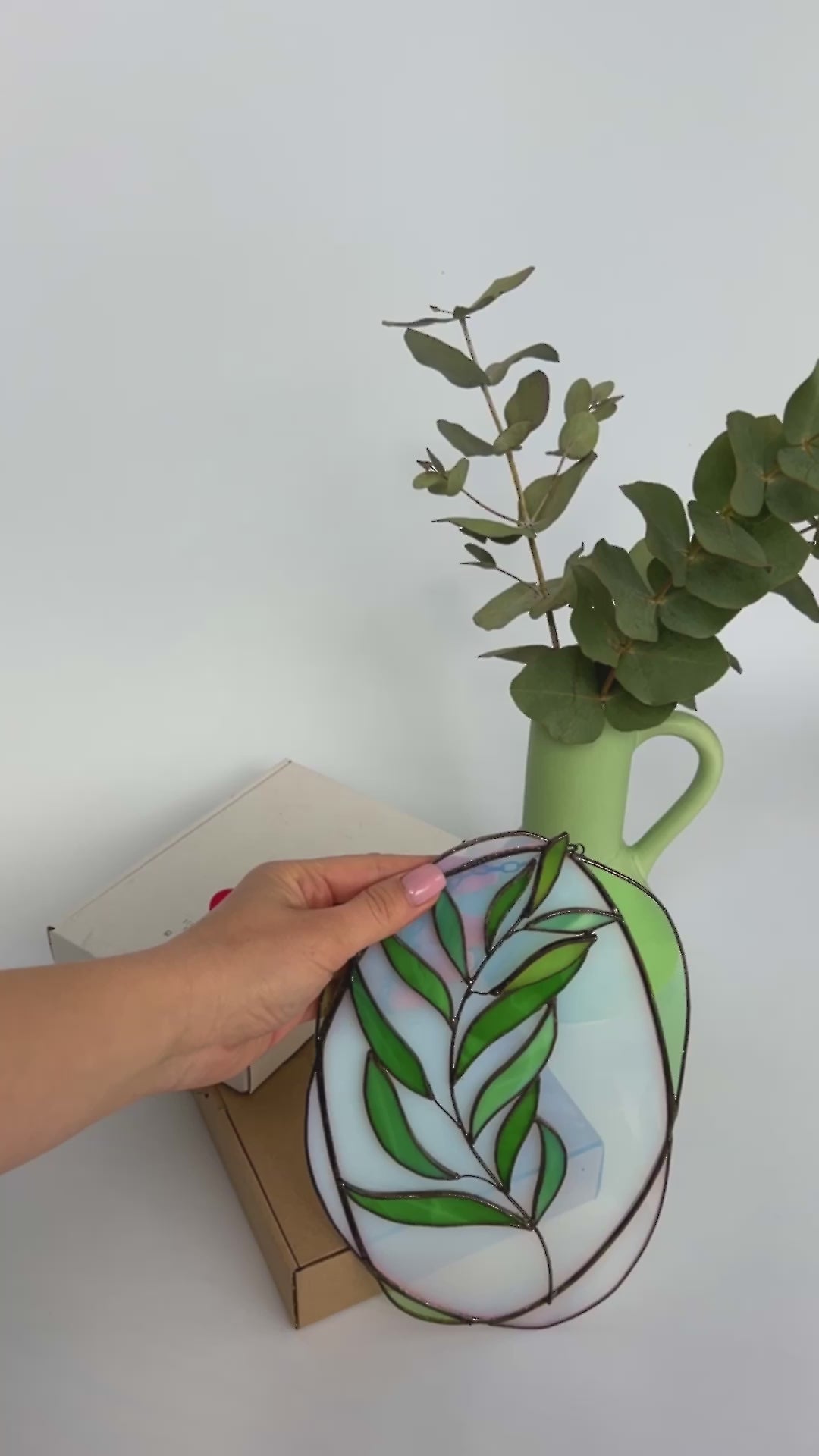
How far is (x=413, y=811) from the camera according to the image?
4.32 ft

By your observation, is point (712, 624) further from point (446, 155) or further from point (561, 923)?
point (446, 155)

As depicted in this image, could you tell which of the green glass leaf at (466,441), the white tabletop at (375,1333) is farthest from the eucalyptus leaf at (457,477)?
the white tabletop at (375,1333)

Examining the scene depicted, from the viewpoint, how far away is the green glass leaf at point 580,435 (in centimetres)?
73

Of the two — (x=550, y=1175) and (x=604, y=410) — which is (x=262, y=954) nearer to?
(x=550, y=1175)

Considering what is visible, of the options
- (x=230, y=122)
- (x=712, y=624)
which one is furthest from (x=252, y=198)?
(x=712, y=624)

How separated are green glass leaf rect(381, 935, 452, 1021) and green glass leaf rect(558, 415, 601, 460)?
342mm

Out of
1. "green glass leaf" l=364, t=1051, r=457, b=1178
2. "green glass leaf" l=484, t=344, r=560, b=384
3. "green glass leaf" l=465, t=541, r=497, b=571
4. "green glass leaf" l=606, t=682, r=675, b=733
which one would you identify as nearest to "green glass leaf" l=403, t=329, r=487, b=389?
"green glass leaf" l=484, t=344, r=560, b=384

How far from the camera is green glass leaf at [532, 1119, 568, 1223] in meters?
0.71

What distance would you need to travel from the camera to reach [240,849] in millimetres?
1102

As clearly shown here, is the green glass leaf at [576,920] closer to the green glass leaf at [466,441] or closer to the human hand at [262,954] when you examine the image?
the human hand at [262,954]

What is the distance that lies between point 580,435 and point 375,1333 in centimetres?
64

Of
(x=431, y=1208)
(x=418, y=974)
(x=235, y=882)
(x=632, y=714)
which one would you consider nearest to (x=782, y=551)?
(x=632, y=714)

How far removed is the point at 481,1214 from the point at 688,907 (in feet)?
1.76

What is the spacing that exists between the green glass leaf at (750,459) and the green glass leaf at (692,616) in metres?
0.06
